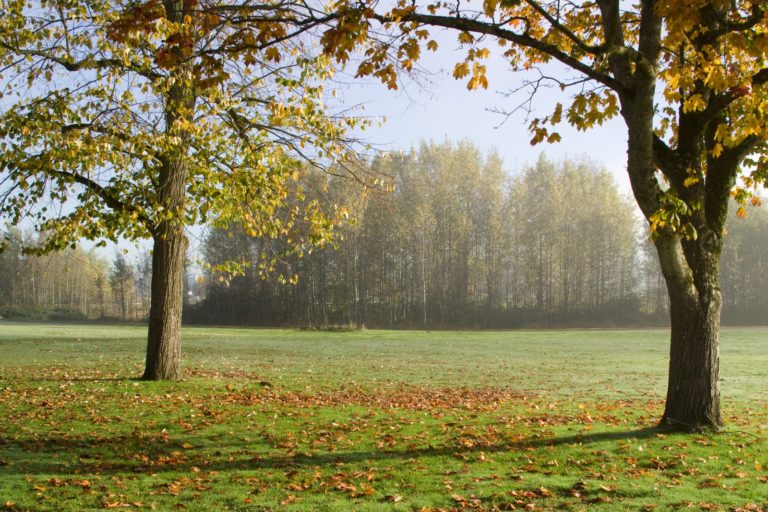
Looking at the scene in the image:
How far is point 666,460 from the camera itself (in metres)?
6.20

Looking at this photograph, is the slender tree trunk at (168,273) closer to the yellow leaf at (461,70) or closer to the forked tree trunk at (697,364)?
the yellow leaf at (461,70)

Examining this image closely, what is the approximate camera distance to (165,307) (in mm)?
11164

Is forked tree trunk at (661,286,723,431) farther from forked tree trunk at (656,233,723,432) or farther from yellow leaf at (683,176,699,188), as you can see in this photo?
yellow leaf at (683,176,699,188)

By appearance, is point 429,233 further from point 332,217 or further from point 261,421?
point 261,421

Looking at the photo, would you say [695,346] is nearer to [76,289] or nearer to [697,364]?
[697,364]

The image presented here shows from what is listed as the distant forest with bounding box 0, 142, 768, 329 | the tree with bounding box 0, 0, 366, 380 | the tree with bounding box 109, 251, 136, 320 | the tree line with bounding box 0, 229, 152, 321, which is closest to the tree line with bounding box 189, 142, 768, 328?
the distant forest with bounding box 0, 142, 768, 329

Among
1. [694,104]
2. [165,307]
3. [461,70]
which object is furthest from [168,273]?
[694,104]

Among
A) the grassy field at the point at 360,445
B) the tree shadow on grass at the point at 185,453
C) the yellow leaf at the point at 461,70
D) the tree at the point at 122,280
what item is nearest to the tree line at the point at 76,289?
the tree at the point at 122,280

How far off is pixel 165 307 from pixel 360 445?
616 centimetres

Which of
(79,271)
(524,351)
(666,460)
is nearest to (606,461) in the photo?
(666,460)

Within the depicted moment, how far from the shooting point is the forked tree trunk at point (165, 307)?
11156 mm

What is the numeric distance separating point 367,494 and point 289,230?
8.25m

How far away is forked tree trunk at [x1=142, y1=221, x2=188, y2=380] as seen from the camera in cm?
1116

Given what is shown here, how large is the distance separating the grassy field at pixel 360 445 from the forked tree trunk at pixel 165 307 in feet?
1.72
